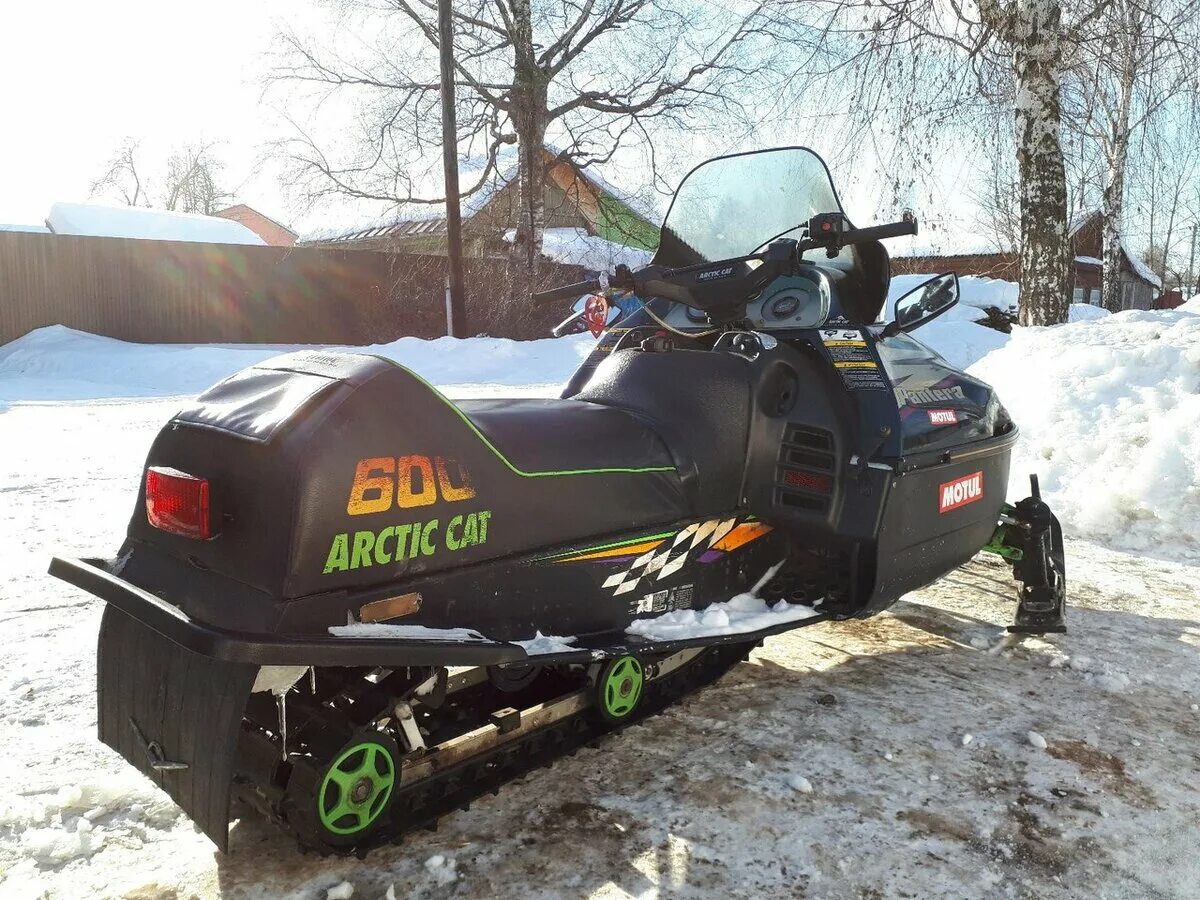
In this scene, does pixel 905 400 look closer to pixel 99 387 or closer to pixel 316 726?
pixel 316 726

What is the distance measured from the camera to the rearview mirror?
3219 mm

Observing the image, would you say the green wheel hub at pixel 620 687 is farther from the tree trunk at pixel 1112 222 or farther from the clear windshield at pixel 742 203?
the tree trunk at pixel 1112 222

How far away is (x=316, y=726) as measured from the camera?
2.10 metres

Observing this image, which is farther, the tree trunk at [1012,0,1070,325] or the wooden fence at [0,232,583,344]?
the wooden fence at [0,232,583,344]

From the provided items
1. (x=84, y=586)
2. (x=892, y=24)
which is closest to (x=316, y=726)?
(x=84, y=586)

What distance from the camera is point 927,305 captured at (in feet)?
10.6

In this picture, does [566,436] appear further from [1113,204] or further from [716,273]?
[1113,204]

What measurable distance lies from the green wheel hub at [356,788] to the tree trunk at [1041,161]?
28.5ft

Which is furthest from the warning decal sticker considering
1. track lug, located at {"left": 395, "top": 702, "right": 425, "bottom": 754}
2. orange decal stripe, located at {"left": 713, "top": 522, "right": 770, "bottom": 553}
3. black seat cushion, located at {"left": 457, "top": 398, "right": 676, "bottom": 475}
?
track lug, located at {"left": 395, "top": 702, "right": 425, "bottom": 754}

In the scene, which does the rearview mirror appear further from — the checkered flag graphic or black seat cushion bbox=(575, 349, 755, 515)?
the checkered flag graphic

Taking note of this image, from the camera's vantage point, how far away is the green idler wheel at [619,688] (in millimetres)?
2627

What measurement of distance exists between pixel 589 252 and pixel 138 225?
456 inches

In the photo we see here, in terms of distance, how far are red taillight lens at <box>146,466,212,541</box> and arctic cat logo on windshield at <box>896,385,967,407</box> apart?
2.24 meters

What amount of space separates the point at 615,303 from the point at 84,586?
203 cm
